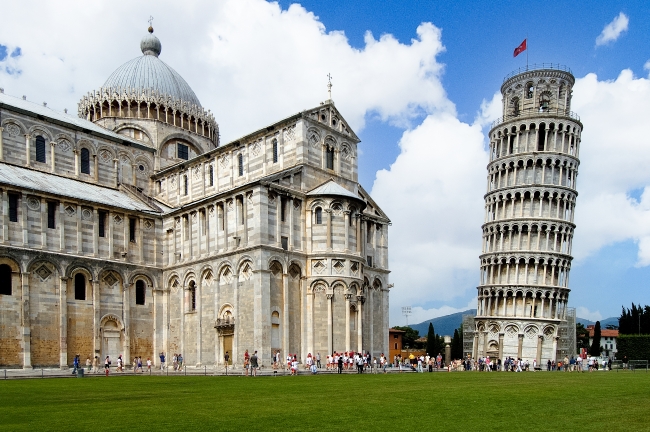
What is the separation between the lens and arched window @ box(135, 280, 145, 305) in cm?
Answer: 4825

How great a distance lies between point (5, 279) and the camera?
1608 inches

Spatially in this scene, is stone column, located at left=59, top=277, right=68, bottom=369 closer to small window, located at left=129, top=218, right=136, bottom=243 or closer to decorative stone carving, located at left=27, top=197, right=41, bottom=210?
decorative stone carving, located at left=27, top=197, right=41, bottom=210

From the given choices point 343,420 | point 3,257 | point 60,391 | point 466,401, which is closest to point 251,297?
point 3,257

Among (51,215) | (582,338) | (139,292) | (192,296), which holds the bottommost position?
(582,338)

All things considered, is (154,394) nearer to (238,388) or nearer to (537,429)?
(238,388)

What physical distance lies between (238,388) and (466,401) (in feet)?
30.7

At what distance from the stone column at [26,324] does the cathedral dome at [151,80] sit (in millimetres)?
24239

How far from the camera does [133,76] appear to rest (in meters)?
61.3

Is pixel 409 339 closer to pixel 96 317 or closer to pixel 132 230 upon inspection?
pixel 132 230

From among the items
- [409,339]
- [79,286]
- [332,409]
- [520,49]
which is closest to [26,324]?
[79,286]

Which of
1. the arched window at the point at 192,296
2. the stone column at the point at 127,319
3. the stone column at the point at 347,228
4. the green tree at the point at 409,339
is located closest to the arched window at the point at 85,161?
the stone column at the point at 127,319

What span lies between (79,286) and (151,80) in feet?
80.0

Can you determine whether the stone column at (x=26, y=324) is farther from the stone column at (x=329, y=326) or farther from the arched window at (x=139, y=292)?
the stone column at (x=329, y=326)

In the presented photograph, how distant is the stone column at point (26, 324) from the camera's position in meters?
40.6
